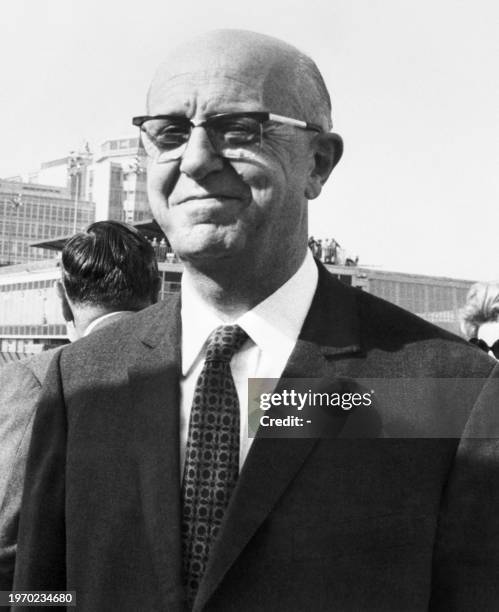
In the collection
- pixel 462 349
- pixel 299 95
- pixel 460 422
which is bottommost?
pixel 460 422

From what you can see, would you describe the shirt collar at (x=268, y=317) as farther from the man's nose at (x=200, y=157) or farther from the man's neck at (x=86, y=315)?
the man's neck at (x=86, y=315)

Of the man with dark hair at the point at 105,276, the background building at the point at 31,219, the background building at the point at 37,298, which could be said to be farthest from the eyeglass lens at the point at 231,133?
the background building at the point at 31,219

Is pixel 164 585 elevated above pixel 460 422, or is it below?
below

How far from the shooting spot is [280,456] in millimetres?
1465

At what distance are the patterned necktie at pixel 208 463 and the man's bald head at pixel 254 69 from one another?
1.45 feet

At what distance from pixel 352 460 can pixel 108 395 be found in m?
0.47

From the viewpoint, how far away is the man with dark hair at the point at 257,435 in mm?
1452

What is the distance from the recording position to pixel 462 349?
1573 mm

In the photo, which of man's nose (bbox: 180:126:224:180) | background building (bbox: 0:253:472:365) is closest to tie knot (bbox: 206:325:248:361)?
man's nose (bbox: 180:126:224:180)

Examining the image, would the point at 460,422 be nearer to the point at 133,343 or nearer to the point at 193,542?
the point at 193,542

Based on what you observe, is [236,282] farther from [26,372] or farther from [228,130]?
[26,372]

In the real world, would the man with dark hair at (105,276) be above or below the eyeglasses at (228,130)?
above

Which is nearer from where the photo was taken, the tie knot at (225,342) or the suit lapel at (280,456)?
the suit lapel at (280,456)

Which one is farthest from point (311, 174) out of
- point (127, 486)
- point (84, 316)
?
point (84, 316)
